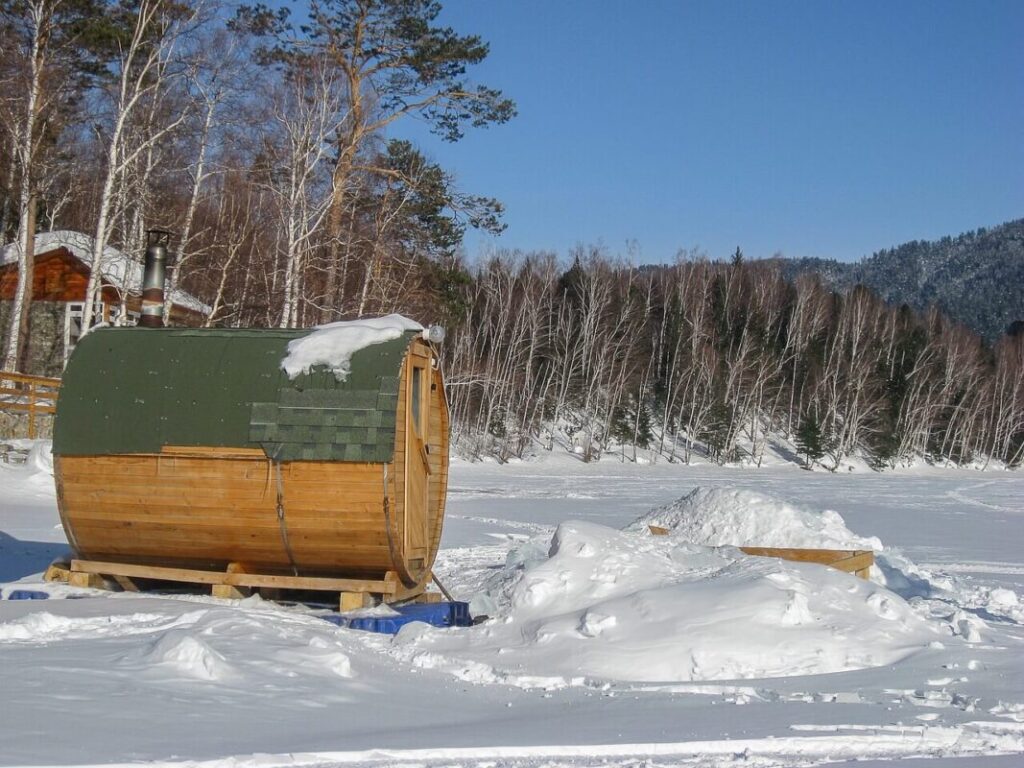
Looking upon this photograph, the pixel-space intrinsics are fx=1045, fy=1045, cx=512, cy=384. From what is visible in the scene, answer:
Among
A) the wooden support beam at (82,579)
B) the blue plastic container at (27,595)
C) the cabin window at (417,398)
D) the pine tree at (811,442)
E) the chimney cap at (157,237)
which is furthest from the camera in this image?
the pine tree at (811,442)

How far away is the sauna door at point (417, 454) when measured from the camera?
10.1m

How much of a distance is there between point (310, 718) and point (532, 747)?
1.38 metres

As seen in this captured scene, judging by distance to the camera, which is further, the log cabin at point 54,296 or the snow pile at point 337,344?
the log cabin at point 54,296

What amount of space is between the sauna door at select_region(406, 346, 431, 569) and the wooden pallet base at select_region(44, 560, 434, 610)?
0.47 meters

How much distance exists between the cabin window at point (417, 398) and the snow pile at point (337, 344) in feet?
1.88

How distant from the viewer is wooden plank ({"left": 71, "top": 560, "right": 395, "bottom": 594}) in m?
9.77

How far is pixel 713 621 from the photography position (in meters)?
8.16

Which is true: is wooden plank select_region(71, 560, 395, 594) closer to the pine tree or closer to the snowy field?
the snowy field

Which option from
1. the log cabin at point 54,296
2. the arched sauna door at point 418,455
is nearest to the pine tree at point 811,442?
the log cabin at point 54,296

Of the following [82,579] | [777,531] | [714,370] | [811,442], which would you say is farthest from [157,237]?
[811,442]

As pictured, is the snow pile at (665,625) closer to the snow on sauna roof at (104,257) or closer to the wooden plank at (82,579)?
the wooden plank at (82,579)

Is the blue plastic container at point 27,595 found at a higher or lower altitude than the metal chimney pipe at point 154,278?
lower

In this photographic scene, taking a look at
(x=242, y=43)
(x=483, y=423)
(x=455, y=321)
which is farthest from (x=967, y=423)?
(x=242, y=43)

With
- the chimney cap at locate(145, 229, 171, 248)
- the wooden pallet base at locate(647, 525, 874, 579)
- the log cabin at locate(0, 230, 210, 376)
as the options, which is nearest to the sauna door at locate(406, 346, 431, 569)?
the chimney cap at locate(145, 229, 171, 248)
